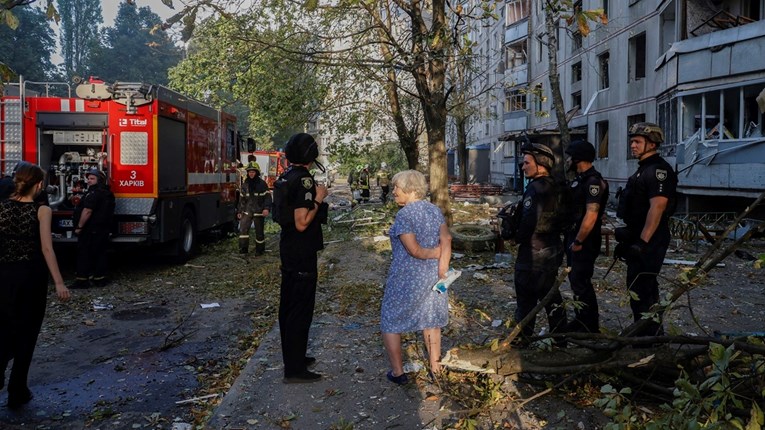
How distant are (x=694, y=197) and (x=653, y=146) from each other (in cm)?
1448

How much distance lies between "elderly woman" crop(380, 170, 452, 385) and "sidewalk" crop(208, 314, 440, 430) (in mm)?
362

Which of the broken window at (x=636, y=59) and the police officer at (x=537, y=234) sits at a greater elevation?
the broken window at (x=636, y=59)

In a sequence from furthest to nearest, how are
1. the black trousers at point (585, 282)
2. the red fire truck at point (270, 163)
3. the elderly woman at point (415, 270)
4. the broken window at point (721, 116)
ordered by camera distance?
the red fire truck at point (270, 163), the broken window at point (721, 116), the black trousers at point (585, 282), the elderly woman at point (415, 270)

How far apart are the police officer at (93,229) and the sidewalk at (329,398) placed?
4818 mm


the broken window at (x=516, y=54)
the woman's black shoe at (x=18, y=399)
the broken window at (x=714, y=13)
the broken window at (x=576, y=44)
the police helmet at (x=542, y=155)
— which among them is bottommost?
the woman's black shoe at (x=18, y=399)

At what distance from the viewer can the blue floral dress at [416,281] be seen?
439cm

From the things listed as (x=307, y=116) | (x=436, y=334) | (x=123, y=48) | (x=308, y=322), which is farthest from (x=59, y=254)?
(x=123, y=48)

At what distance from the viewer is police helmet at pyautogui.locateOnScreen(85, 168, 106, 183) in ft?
30.5

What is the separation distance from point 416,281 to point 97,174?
22.2 ft

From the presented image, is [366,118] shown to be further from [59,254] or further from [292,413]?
[292,413]

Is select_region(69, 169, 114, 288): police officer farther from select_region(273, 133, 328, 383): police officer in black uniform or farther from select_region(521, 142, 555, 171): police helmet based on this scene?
select_region(521, 142, 555, 171): police helmet

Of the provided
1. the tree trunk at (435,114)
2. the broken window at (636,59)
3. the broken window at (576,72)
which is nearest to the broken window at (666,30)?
the broken window at (636,59)

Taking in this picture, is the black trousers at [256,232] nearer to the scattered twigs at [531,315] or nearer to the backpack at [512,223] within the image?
the backpack at [512,223]

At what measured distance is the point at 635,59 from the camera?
935 inches
